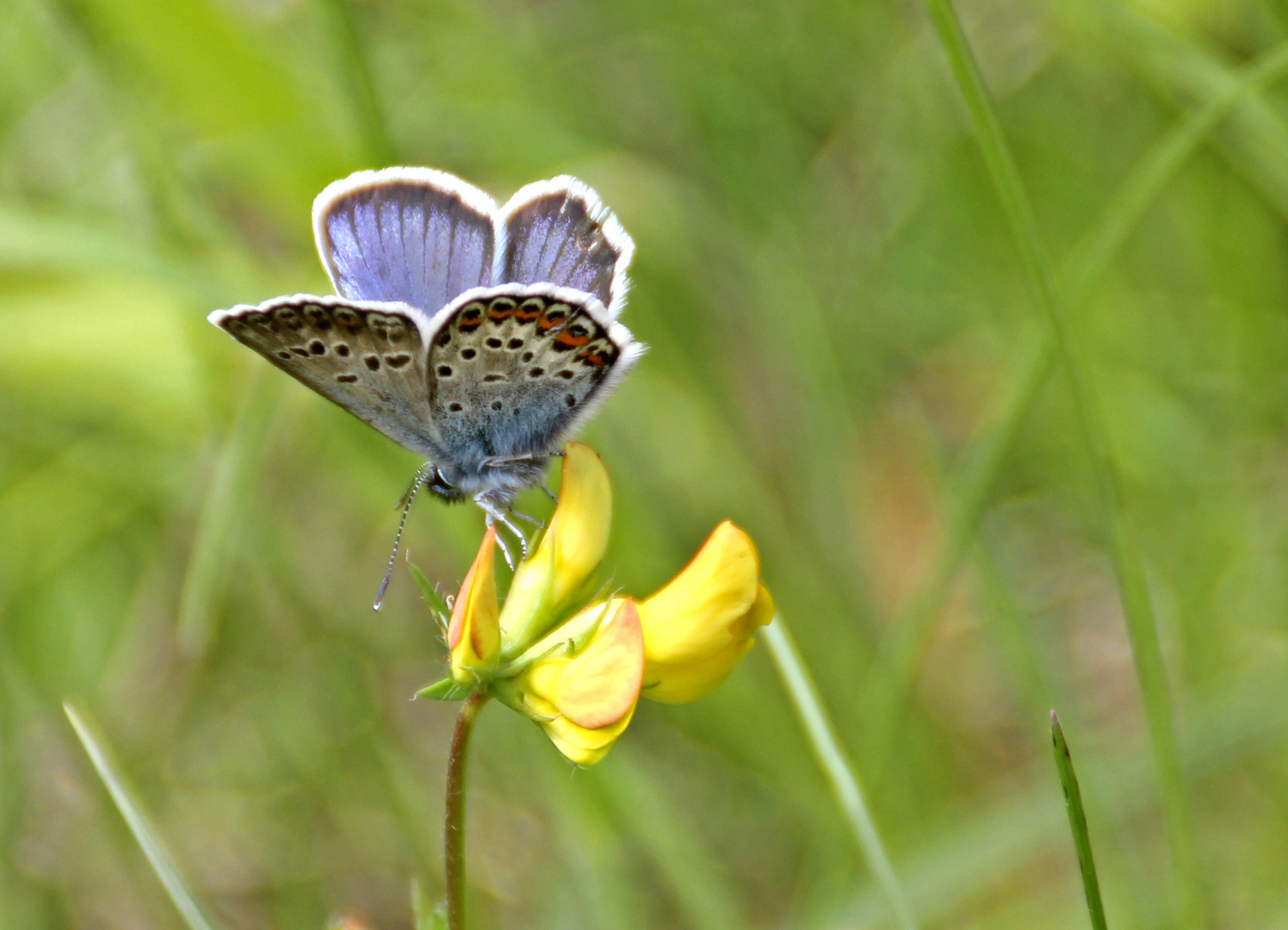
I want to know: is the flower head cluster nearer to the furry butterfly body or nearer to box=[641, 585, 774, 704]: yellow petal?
box=[641, 585, 774, 704]: yellow petal

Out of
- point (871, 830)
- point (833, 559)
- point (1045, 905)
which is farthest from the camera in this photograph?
point (833, 559)

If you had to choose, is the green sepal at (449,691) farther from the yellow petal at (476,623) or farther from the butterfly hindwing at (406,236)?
the butterfly hindwing at (406,236)

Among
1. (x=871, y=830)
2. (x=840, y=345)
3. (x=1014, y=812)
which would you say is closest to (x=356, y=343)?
(x=871, y=830)

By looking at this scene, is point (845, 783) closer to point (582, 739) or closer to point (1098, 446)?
point (582, 739)

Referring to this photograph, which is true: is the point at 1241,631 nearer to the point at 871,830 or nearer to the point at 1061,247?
the point at 1061,247

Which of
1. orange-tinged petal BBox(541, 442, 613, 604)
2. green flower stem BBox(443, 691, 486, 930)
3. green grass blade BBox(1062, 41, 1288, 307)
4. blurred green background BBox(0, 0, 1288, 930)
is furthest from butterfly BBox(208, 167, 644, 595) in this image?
green grass blade BBox(1062, 41, 1288, 307)

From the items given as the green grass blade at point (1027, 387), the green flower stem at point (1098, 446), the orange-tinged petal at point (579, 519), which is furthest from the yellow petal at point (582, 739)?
the green grass blade at point (1027, 387)

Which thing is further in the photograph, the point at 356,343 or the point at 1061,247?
the point at 1061,247
